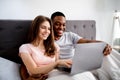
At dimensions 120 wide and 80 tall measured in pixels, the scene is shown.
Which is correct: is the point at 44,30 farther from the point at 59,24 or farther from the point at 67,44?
the point at 67,44

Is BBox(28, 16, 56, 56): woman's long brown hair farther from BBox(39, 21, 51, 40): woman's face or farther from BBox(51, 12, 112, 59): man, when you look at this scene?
BBox(51, 12, 112, 59): man

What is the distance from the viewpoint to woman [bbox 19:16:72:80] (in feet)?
4.40

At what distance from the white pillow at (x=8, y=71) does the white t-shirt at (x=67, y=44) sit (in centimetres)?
55

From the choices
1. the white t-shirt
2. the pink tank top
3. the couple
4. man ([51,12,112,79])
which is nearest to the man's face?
man ([51,12,112,79])

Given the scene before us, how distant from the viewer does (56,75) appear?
1.31 metres

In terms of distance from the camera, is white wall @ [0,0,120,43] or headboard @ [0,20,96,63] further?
white wall @ [0,0,120,43]

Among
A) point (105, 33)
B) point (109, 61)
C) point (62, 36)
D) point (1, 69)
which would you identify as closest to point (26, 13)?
point (62, 36)

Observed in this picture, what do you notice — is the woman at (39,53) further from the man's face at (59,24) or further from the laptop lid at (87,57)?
the man's face at (59,24)

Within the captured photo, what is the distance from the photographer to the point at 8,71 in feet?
4.34

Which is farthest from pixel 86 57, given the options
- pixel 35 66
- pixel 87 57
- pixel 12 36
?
pixel 12 36

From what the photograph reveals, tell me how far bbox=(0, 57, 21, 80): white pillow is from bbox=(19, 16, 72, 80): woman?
0.17ft

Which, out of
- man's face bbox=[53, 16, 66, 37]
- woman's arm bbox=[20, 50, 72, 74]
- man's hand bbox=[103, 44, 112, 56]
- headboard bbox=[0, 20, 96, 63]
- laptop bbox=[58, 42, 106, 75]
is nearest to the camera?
laptop bbox=[58, 42, 106, 75]

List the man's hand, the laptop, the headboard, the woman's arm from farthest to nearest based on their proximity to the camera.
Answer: the headboard, the man's hand, the woman's arm, the laptop

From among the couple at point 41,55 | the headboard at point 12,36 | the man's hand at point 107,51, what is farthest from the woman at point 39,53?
the man's hand at point 107,51
